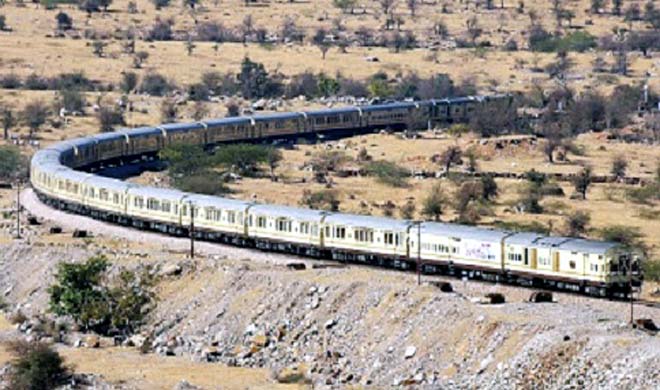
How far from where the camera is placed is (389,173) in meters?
91.9

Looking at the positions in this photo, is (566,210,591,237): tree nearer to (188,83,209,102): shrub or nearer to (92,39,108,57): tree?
(188,83,209,102): shrub

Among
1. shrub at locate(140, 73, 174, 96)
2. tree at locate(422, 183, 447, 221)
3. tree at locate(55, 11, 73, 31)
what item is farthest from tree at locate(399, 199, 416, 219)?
tree at locate(55, 11, 73, 31)

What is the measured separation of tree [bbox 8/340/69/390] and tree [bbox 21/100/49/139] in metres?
60.3

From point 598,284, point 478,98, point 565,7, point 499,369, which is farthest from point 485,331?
point 565,7

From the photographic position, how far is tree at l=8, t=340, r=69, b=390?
4725 centimetres

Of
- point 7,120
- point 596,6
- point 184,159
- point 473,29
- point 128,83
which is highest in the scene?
point 184,159

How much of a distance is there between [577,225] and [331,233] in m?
15.1

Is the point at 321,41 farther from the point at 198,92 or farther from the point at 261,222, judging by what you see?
the point at 261,222

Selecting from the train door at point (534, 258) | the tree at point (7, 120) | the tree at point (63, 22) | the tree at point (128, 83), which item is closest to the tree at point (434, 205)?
the train door at point (534, 258)

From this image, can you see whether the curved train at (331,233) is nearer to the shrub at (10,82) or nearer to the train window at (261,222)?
the train window at (261,222)

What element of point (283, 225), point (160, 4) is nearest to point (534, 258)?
point (283, 225)

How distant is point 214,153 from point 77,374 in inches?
1943

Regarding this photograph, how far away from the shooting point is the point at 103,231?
69688mm

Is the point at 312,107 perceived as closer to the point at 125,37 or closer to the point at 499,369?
the point at 125,37
